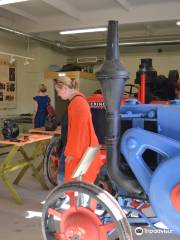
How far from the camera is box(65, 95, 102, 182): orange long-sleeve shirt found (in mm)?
2639

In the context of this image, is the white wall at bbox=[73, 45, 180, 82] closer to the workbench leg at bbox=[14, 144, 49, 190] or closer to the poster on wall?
the poster on wall

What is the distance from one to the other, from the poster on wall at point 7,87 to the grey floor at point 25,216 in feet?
15.6

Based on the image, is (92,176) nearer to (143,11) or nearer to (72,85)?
(72,85)

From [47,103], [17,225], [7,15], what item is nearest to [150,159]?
[17,225]

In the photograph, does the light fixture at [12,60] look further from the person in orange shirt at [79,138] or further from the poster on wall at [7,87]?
the person in orange shirt at [79,138]

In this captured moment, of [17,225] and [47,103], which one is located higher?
[47,103]

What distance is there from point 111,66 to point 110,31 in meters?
0.21

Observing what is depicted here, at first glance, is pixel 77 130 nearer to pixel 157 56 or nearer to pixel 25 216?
pixel 25 216

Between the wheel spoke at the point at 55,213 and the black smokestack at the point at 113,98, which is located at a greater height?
the black smokestack at the point at 113,98

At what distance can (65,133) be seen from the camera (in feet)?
9.82

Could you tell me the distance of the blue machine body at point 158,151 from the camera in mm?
1683

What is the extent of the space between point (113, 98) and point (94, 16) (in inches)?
263

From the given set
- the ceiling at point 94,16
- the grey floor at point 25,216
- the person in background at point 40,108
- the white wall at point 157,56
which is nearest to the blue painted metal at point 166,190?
the grey floor at point 25,216

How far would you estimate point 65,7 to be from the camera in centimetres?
744
